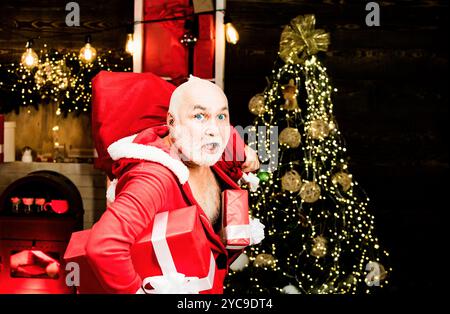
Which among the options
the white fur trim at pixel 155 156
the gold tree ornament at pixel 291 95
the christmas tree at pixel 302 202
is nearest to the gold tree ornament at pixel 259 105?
the christmas tree at pixel 302 202

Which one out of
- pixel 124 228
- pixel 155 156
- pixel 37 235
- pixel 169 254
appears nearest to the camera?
pixel 124 228

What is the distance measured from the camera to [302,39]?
10.5ft

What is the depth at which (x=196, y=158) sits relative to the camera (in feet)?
7.45

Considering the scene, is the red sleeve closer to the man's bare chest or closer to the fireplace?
the man's bare chest

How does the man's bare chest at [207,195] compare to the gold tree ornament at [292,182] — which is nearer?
the man's bare chest at [207,195]

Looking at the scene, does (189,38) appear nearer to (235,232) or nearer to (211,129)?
(211,129)

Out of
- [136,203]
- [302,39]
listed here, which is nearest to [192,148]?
[136,203]

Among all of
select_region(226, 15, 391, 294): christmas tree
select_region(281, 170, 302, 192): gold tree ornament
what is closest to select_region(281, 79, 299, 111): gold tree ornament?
select_region(226, 15, 391, 294): christmas tree

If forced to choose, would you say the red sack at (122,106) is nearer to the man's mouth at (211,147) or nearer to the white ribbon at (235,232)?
the man's mouth at (211,147)

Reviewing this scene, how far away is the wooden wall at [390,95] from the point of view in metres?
3.99

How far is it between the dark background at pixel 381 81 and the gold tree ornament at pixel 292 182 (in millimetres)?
890

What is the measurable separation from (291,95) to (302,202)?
664 mm

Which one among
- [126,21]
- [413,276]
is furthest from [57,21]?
[413,276]

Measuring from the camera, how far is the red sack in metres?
2.38
